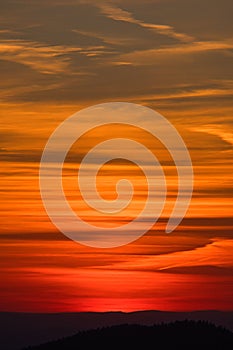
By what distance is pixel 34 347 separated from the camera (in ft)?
525

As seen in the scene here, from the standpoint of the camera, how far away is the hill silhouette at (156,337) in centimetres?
15200

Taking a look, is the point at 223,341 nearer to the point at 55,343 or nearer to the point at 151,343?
the point at 151,343

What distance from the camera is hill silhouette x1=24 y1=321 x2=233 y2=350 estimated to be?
152 m

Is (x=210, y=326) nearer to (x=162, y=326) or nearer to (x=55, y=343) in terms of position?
(x=162, y=326)

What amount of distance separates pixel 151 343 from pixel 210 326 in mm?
5646

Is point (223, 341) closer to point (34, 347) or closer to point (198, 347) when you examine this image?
point (198, 347)

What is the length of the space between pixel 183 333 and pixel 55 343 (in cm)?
1320

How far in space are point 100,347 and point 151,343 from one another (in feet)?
16.2

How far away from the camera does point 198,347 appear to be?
151 metres

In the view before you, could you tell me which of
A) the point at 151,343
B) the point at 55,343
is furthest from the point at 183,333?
the point at 55,343

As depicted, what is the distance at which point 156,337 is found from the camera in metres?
155

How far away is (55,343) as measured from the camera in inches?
6314

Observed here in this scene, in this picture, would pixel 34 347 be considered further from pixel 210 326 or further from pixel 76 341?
pixel 210 326

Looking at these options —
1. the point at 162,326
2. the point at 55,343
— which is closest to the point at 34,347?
the point at 55,343
